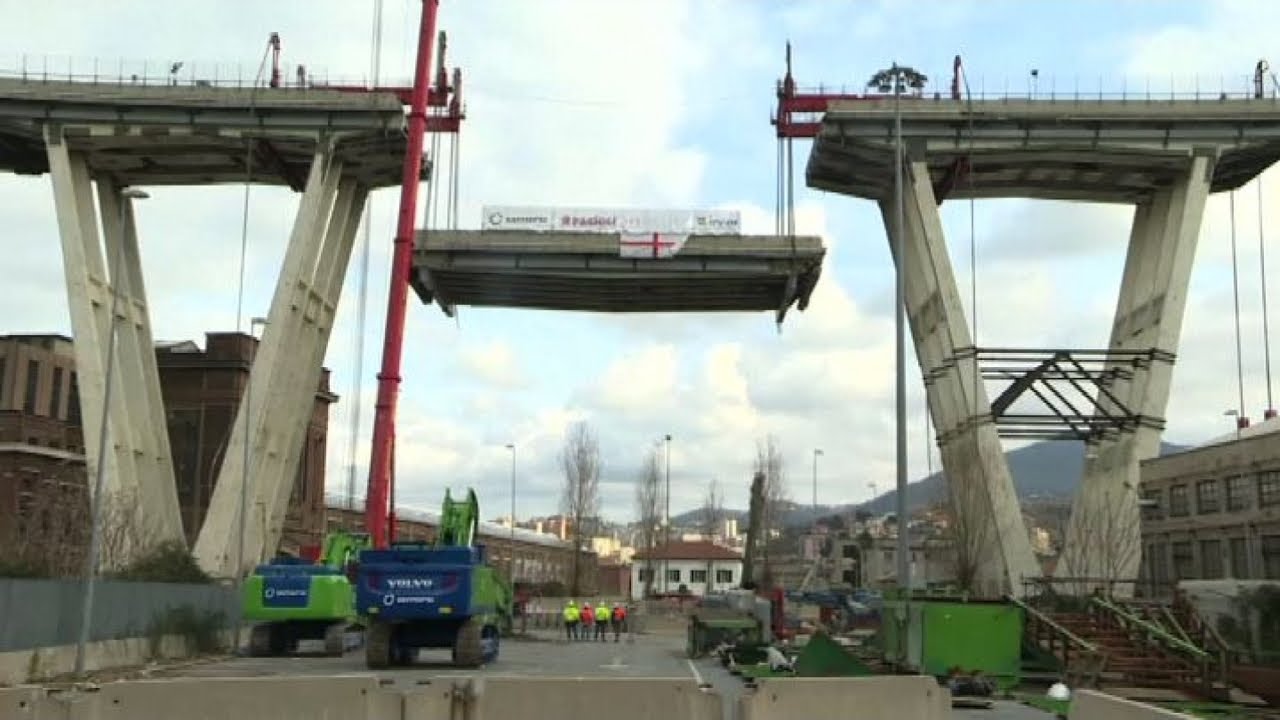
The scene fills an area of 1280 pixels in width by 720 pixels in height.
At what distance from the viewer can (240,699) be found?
10.5 metres

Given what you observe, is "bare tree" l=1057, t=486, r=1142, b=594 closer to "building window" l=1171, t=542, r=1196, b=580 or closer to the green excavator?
"building window" l=1171, t=542, r=1196, b=580

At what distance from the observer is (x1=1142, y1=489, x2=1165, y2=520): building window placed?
199 feet

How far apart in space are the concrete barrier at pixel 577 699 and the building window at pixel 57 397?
71447mm

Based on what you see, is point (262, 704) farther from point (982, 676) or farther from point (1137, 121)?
point (1137, 121)

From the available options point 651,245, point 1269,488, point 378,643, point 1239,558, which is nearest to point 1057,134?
point 1269,488

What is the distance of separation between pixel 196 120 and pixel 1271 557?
4753 centimetres

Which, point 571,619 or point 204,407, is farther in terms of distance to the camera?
point 204,407

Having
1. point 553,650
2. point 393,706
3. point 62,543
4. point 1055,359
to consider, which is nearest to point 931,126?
point 1055,359

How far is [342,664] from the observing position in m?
29.7

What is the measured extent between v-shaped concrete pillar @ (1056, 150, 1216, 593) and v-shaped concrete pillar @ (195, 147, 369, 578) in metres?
32.5

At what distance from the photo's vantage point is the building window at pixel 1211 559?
2146 inches

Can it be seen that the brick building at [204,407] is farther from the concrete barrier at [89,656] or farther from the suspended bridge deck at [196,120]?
the concrete barrier at [89,656]

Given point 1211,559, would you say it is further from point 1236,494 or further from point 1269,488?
point 1269,488

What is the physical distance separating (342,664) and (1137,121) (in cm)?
3808
